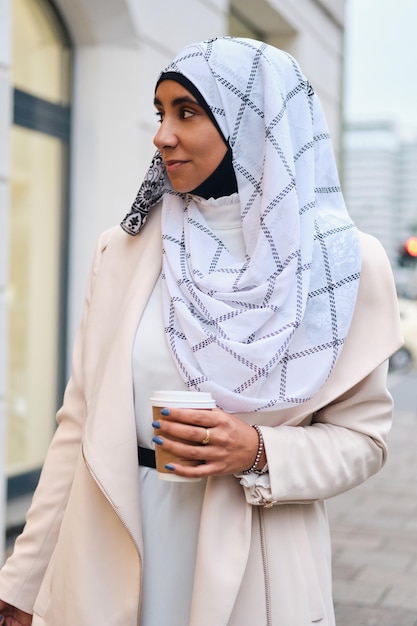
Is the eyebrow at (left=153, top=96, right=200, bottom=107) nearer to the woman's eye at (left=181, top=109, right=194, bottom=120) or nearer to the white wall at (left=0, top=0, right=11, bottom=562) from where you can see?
the woman's eye at (left=181, top=109, right=194, bottom=120)

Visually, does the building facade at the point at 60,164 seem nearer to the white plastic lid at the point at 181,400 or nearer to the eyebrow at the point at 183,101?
the eyebrow at the point at 183,101

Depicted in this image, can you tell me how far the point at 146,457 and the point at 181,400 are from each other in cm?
33

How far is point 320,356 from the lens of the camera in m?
1.82

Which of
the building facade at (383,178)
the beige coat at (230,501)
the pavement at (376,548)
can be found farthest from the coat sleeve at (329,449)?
the building facade at (383,178)

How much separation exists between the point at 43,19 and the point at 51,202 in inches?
46.8

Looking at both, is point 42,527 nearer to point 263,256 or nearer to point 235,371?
point 235,371

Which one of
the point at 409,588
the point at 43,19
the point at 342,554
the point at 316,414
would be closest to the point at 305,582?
the point at 316,414

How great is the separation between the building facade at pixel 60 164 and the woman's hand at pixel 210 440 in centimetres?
454

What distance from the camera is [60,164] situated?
20.8ft

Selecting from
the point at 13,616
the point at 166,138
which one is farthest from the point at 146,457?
the point at 166,138

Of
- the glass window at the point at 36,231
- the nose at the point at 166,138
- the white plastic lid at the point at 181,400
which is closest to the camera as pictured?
the white plastic lid at the point at 181,400

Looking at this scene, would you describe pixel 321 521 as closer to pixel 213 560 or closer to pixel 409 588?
pixel 213 560

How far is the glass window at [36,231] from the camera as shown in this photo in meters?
6.07

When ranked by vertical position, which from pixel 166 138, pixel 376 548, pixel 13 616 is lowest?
pixel 376 548
